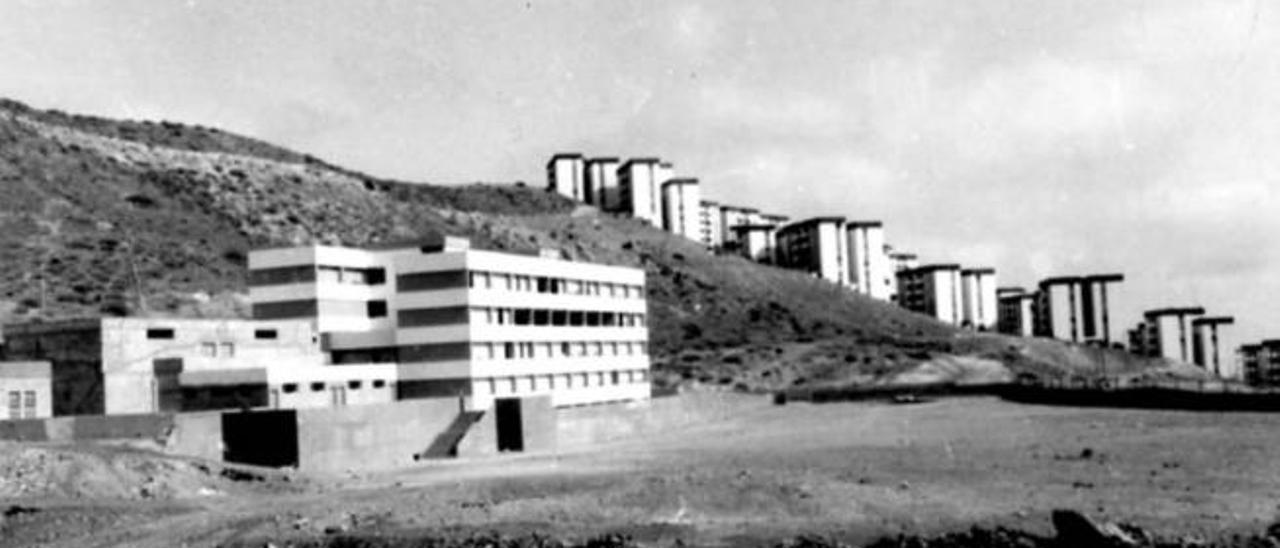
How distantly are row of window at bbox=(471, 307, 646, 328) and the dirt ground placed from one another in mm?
18379

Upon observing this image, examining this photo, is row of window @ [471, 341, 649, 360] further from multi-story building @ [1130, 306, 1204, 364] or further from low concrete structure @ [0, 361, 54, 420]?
multi-story building @ [1130, 306, 1204, 364]

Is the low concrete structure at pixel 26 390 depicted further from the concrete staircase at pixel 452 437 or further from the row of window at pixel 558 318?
the row of window at pixel 558 318

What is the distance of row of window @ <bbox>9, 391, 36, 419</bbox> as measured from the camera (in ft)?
162

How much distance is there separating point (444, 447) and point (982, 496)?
28856 mm

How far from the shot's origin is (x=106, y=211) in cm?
11206

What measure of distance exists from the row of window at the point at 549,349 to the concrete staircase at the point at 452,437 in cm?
939

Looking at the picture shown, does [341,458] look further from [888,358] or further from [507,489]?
[888,358]

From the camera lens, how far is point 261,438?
46.7 metres

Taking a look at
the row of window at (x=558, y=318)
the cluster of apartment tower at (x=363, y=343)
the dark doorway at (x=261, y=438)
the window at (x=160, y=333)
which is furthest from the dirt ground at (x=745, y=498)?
the row of window at (x=558, y=318)

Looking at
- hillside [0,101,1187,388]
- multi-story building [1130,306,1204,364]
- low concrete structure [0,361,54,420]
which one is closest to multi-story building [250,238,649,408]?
low concrete structure [0,361,54,420]

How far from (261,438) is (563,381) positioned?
30502mm

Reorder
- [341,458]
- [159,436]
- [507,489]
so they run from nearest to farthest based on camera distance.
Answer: [507,489]
[159,436]
[341,458]

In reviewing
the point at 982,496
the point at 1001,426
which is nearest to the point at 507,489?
the point at 982,496

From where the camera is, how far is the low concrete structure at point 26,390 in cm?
4919
